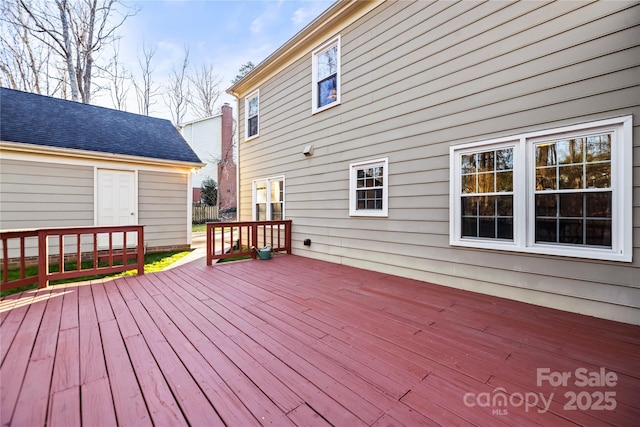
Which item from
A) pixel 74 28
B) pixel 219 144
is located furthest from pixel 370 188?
pixel 219 144

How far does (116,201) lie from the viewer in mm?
6441

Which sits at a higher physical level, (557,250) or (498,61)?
(498,61)

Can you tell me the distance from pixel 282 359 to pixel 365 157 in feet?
11.6

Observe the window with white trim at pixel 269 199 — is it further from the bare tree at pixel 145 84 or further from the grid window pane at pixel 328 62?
the bare tree at pixel 145 84

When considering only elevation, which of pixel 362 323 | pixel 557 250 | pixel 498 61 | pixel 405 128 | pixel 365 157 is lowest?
pixel 362 323

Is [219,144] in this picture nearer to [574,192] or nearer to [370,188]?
[370,188]

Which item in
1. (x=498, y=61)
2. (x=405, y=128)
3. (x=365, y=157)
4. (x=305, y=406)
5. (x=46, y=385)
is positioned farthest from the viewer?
(x=365, y=157)

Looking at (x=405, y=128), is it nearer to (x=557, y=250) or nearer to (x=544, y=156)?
(x=544, y=156)

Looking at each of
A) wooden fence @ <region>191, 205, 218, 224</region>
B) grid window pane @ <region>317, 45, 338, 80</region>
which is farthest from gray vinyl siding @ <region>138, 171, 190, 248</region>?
wooden fence @ <region>191, 205, 218, 224</region>

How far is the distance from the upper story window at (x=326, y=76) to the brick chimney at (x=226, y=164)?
470 inches

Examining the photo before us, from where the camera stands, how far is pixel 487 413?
136 cm

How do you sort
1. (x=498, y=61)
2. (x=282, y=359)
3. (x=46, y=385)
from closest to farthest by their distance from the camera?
(x=46, y=385) → (x=282, y=359) → (x=498, y=61)

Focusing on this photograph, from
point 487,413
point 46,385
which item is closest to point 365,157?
point 487,413

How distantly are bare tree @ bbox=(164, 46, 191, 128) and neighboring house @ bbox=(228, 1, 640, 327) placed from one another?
13217 mm
